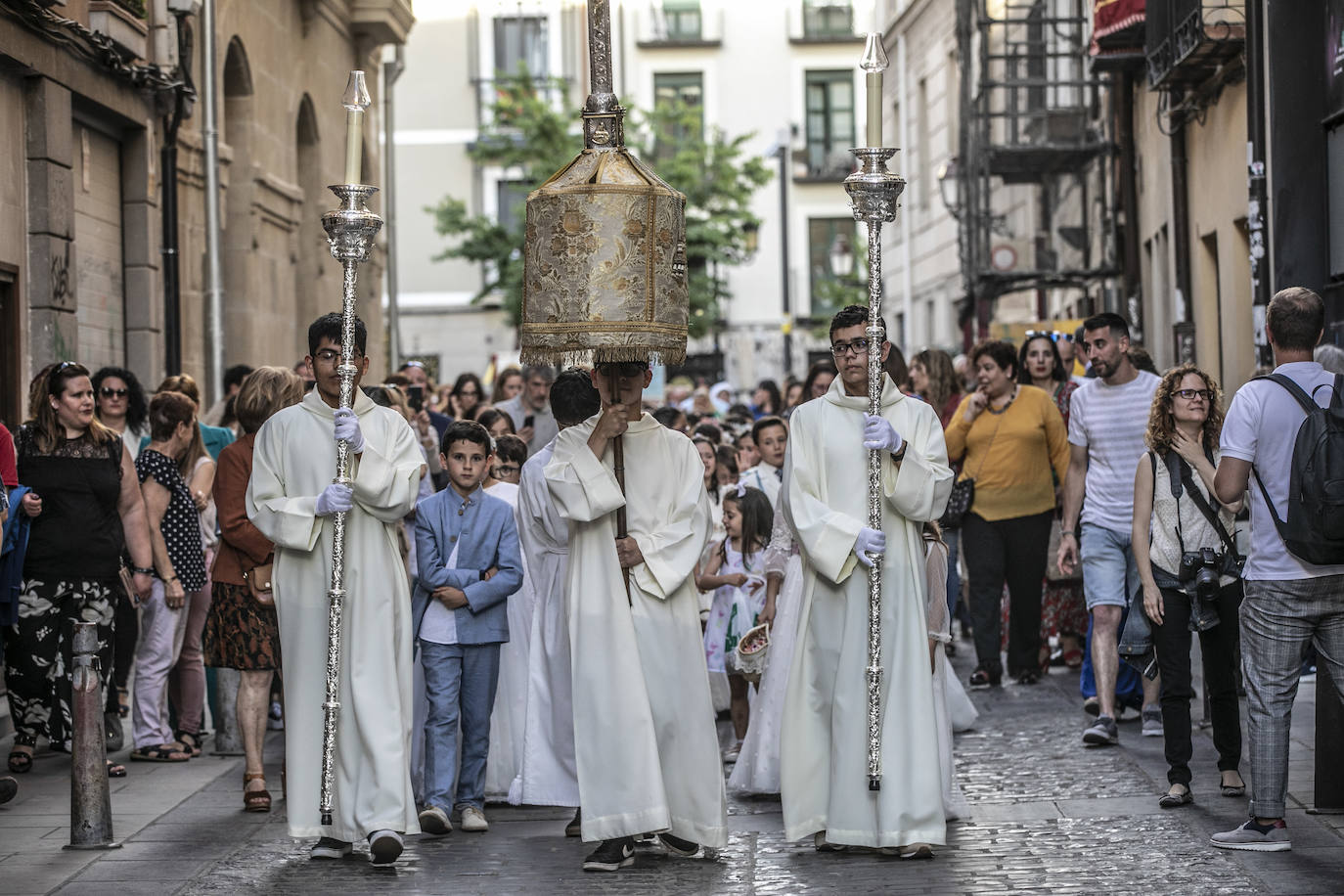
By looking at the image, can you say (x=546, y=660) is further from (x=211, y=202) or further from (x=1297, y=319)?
(x=211, y=202)

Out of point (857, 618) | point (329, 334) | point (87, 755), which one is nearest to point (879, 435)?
point (857, 618)

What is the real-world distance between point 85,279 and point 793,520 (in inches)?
354

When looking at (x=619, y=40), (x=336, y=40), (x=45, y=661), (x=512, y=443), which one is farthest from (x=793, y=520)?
(x=619, y=40)

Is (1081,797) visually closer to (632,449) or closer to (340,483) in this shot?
(632,449)

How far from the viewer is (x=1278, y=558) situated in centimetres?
745

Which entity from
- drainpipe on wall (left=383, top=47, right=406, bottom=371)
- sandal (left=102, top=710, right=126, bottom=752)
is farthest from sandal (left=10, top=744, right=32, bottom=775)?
drainpipe on wall (left=383, top=47, right=406, bottom=371)

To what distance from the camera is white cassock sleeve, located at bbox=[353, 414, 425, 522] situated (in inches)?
316

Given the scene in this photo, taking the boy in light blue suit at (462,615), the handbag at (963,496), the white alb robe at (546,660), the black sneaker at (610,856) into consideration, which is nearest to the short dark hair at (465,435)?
the boy in light blue suit at (462,615)

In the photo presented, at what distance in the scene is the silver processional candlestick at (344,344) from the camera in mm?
7887

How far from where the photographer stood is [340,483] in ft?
26.0

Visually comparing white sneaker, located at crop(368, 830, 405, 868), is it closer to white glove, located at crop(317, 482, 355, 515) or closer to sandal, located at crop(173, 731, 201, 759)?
white glove, located at crop(317, 482, 355, 515)

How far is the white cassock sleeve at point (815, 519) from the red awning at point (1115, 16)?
10845 millimetres

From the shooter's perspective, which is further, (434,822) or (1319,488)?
(434,822)

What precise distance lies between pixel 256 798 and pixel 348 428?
206 cm
